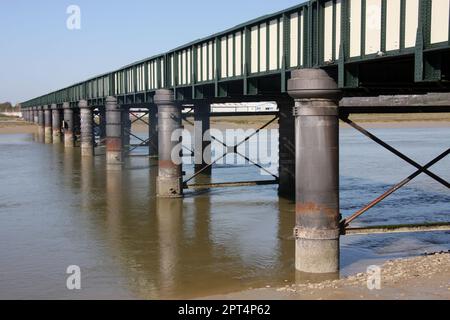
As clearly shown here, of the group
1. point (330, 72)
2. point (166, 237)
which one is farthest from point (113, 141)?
point (330, 72)

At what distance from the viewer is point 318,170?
51.6ft

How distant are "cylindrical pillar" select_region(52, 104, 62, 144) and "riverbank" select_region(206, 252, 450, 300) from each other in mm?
72868

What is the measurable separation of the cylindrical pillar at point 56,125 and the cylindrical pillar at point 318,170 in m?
71.4

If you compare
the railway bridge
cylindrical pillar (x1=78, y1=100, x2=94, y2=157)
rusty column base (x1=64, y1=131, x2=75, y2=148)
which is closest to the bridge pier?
the railway bridge

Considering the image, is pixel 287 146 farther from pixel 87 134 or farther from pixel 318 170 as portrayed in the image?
pixel 87 134

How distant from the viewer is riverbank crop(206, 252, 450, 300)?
1280cm

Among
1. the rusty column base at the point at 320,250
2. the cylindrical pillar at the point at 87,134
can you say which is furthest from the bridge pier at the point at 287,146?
the cylindrical pillar at the point at 87,134

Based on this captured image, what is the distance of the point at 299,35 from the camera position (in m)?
18.1

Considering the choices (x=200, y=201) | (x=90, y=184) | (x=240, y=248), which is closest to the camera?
(x=240, y=248)

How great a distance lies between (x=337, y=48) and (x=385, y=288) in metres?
6.32

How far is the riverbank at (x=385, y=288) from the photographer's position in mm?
12805
